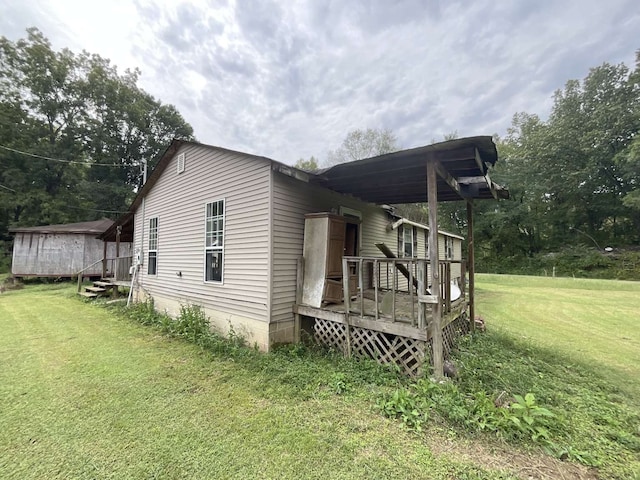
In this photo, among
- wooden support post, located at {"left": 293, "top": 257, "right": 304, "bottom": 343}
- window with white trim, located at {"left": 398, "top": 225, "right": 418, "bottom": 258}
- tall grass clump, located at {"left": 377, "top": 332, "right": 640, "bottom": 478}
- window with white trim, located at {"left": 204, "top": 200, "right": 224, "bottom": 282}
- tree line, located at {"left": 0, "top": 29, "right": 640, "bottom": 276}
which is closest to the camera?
tall grass clump, located at {"left": 377, "top": 332, "right": 640, "bottom": 478}

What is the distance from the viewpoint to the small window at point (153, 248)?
8461 millimetres

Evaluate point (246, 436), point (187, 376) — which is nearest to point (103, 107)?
point (187, 376)

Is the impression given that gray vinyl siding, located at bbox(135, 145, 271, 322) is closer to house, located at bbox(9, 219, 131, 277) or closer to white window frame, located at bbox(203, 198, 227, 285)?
white window frame, located at bbox(203, 198, 227, 285)

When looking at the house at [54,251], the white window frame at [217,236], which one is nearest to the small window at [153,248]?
the white window frame at [217,236]

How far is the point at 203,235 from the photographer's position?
21.3 feet

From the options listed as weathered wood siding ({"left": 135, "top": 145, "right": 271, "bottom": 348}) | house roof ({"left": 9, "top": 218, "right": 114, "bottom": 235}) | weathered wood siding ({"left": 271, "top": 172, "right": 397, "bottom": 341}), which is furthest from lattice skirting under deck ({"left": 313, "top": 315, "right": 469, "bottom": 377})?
house roof ({"left": 9, "top": 218, "right": 114, "bottom": 235})

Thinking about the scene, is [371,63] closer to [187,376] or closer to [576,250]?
[187,376]

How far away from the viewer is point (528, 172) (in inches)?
1035

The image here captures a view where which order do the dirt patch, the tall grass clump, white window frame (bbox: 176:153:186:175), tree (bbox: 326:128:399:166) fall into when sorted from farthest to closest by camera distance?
1. tree (bbox: 326:128:399:166)
2. white window frame (bbox: 176:153:186:175)
3. the tall grass clump
4. the dirt patch

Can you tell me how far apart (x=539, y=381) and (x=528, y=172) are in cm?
2926

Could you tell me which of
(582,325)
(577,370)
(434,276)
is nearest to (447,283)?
(434,276)

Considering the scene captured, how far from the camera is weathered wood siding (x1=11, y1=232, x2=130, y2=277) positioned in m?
13.9

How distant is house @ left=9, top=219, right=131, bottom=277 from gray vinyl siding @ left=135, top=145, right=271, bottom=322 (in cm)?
868

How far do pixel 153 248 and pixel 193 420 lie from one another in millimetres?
7004
